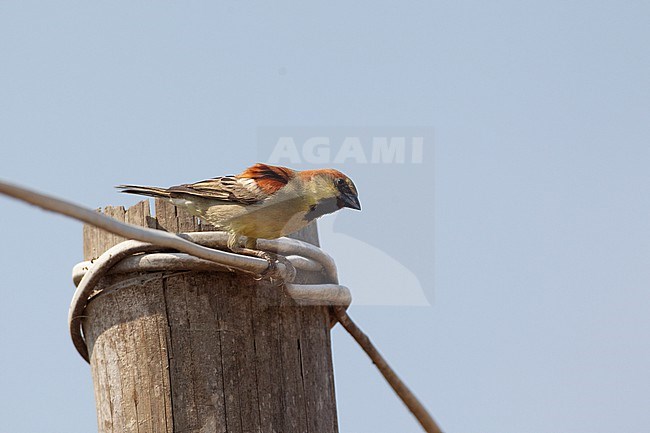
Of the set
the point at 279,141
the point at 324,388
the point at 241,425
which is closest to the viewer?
the point at 241,425

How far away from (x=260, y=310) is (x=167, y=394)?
490 millimetres

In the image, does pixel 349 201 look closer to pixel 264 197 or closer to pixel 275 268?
pixel 264 197

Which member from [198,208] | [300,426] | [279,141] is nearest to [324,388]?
[300,426]

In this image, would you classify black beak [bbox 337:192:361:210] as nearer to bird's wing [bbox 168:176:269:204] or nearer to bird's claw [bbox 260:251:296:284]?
bird's wing [bbox 168:176:269:204]

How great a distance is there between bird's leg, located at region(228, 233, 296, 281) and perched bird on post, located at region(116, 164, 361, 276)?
0.01 metres

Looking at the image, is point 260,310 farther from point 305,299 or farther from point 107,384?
point 107,384

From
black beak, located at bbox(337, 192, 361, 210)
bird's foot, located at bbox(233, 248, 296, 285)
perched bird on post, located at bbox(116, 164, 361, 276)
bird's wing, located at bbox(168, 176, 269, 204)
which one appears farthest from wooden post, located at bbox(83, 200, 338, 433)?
black beak, located at bbox(337, 192, 361, 210)

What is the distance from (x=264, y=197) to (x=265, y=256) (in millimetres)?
1072

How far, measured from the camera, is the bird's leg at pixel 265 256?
395 cm

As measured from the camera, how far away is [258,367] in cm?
383

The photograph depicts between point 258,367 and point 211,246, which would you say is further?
point 211,246

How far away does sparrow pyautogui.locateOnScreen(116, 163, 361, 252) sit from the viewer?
15.5 ft

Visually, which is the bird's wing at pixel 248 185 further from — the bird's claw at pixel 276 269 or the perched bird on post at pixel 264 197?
the bird's claw at pixel 276 269

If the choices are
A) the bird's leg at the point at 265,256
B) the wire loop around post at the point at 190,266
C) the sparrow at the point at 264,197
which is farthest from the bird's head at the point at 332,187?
the wire loop around post at the point at 190,266
